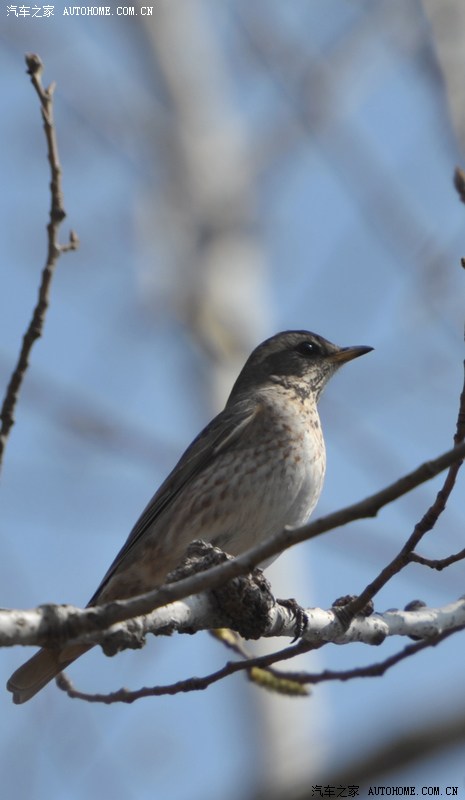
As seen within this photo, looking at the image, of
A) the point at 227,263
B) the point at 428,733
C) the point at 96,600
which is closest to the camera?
the point at 428,733

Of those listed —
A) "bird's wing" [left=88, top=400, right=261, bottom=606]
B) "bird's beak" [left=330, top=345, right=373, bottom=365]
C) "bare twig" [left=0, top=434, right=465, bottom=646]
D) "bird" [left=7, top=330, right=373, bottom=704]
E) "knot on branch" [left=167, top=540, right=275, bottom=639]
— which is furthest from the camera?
"bird's beak" [left=330, top=345, right=373, bottom=365]

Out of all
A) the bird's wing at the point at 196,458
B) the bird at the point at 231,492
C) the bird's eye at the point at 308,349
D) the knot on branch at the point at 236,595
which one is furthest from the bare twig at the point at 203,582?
the bird's eye at the point at 308,349

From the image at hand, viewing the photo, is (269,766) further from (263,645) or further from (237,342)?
(237,342)

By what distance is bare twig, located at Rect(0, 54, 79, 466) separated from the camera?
130 inches

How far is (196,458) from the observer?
21.7 feet

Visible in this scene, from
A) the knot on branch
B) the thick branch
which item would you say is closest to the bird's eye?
the thick branch

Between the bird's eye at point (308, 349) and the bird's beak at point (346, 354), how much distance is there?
112 millimetres

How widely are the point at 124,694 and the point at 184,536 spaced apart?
1.64m

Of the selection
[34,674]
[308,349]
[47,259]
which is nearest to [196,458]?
[308,349]

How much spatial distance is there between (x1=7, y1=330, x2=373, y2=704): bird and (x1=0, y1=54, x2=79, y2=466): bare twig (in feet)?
7.82

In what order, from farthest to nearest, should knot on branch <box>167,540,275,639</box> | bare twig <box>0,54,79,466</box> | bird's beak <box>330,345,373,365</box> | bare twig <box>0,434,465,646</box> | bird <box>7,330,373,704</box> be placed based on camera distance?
bird's beak <box>330,345,373,365</box>, bird <box>7,330,373,704</box>, knot on branch <box>167,540,275,639</box>, bare twig <box>0,54,79,466</box>, bare twig <box>0,434,465,646</box>

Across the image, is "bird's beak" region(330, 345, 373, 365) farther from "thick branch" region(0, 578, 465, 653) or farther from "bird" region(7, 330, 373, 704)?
"thick branch" region(0, 578, 465, 653)

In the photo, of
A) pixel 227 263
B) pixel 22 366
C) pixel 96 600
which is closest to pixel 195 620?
pixel 22 366

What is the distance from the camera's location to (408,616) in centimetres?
458
